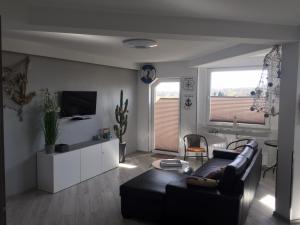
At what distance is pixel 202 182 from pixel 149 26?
1.78 meters

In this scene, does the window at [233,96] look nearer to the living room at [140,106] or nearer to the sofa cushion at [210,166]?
the living room at [140,106]

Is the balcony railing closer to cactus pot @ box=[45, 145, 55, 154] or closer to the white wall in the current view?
the white wall

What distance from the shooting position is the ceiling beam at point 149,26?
2.50 metres

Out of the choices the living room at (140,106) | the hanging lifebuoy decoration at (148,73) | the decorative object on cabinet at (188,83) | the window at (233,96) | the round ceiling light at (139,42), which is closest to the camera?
the living room at (140,106)

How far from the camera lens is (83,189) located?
4.29 metres

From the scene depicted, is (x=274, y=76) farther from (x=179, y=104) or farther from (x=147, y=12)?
(x=179, y=104)

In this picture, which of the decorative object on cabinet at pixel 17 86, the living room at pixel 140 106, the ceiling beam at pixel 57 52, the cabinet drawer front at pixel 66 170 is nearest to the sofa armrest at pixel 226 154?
the living room at pixel 140 106

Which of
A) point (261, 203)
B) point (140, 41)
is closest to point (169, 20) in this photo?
point (140, 41)

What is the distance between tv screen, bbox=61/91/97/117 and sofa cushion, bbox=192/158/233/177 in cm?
244

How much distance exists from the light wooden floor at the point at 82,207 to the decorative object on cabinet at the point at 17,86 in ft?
4.27

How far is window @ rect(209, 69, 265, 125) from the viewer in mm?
5617

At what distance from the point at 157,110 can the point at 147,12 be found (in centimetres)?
434

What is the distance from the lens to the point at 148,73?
21.8 feet

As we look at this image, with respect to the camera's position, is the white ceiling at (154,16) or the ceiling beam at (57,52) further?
the ceiling beam at (57,52)
